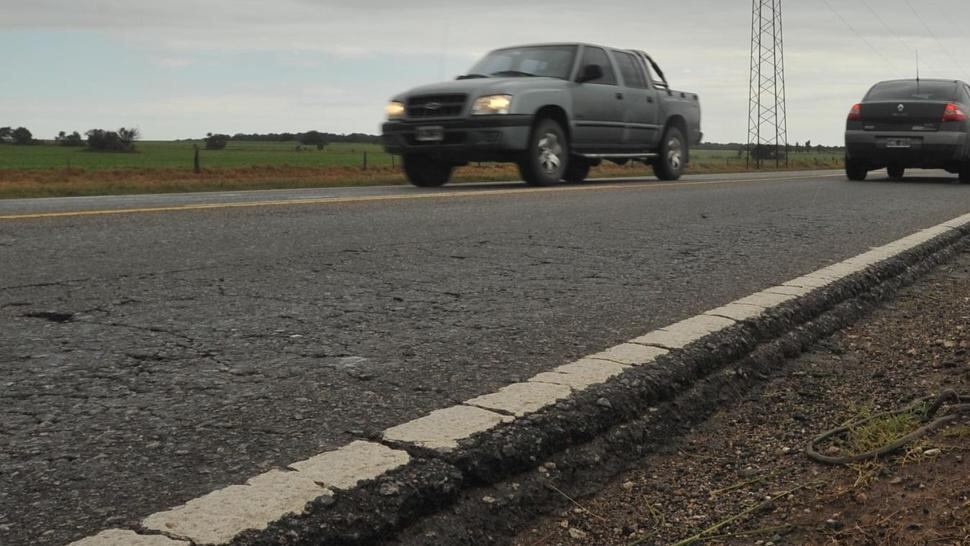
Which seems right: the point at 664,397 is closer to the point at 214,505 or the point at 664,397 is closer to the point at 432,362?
the point at 432,362

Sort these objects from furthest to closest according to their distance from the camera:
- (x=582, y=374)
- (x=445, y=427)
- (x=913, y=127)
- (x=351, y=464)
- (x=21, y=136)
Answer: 1. (x=21, y=136)
2. (x=913, y=127)
3. (x=582, y=374)
4. (x=445, y=427)
5. (x=351, y=464)

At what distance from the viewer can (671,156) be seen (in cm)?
1462

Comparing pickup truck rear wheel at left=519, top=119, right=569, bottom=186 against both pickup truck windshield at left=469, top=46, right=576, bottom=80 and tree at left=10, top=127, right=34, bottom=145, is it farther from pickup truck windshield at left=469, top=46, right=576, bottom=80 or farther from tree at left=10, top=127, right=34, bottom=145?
tree at left=10, top=127, right=34, bottom=145

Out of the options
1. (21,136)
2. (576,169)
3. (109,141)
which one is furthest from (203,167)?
(21,136)

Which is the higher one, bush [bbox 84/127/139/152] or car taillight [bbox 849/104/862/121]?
bush [bbox 84/127/139/152]

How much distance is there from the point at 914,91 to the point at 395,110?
8356 mm

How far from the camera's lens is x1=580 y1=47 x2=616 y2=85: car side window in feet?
41.5

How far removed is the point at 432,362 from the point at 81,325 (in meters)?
1.24

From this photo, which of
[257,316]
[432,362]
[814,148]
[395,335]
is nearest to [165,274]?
[257,316]

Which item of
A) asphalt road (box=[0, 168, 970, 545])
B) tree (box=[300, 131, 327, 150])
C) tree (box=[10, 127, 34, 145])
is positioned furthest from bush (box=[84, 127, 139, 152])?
asphalt road (box=[0, 168, 970, 545])

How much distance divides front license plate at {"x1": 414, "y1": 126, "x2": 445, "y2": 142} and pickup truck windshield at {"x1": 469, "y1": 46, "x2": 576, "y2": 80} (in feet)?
4.20

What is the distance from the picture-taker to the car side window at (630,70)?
13.4 m

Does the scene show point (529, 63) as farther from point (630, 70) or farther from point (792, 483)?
point (792, 483)

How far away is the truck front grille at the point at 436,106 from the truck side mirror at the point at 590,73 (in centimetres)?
177
